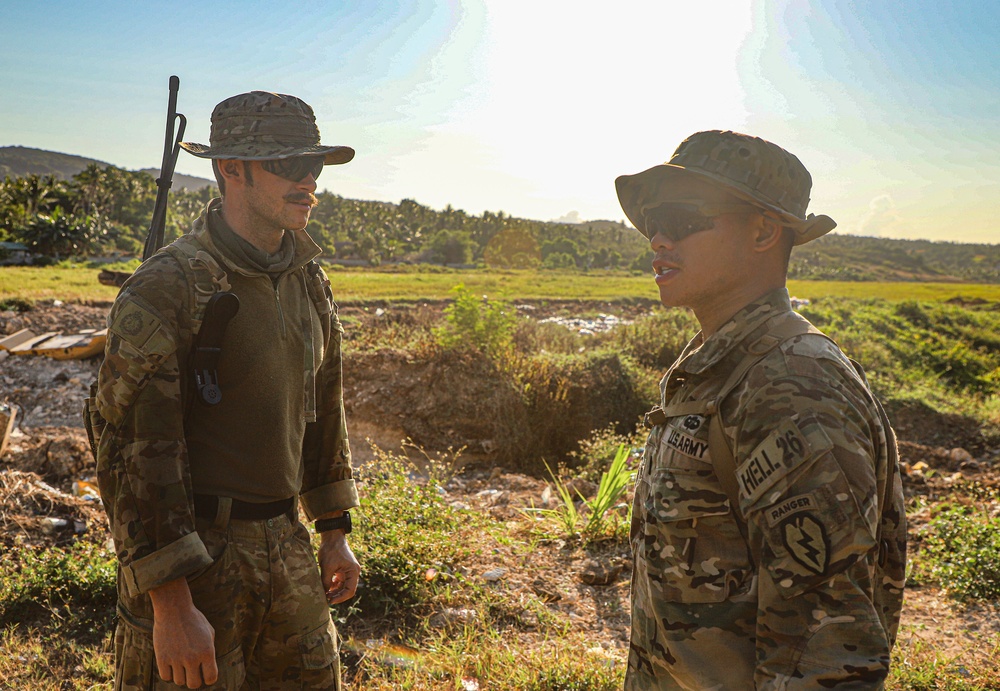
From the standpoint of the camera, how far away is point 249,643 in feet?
6.37

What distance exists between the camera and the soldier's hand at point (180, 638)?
1655 millimetres

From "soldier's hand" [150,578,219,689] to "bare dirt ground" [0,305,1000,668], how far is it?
2.28 m

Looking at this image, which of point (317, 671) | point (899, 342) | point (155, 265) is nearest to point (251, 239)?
point (155, 265)

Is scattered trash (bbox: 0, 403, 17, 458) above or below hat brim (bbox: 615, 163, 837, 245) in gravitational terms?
below

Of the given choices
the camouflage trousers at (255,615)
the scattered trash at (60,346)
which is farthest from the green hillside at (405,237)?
the camouflage trousers at (255,615)

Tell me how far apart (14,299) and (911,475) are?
18567 millimetres

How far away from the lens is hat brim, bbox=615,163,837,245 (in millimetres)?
1442

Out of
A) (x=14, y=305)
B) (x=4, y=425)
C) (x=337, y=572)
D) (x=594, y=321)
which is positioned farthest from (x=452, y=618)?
(x=594, y=321)

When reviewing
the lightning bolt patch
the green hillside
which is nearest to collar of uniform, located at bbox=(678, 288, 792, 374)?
the lightning bolt patch

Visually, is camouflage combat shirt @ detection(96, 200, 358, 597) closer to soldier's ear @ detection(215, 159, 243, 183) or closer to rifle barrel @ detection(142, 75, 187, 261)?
soldier's ear @ detection(215, 159, 243, 183)

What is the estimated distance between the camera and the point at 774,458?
1208 millimetres

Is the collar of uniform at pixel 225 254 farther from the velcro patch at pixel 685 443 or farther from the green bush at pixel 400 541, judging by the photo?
the green bush at pixel 400 541

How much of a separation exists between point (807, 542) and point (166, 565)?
1.43 m

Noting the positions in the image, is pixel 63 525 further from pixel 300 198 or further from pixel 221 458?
pixel 300 198
